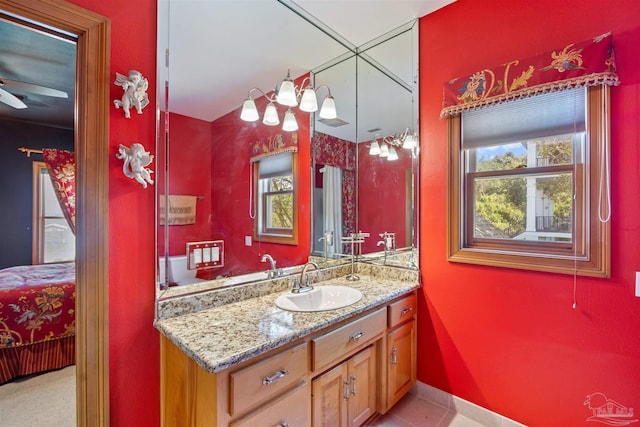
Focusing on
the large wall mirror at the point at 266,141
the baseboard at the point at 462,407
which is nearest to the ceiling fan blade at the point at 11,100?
the large wall mirror at the point at 266,141

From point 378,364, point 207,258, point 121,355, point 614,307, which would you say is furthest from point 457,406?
point 121,355

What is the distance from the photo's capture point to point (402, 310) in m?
1.93

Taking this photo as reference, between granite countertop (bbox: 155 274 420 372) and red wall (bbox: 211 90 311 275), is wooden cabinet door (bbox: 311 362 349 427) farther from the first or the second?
red wall (bbox: 211 90 311 275)

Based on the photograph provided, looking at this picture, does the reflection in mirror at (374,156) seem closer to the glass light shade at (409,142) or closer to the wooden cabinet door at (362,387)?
the glass light shade at (409,142)

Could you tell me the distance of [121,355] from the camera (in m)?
1.26

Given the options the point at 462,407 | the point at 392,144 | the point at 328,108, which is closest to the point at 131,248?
the point at 328,108

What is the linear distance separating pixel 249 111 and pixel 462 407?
241cm

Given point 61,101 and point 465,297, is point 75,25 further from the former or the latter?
point 465,297

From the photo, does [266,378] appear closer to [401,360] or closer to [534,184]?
[401,360]

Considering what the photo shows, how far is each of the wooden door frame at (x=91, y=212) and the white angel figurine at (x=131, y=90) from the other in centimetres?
5

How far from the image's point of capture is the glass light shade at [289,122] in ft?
6.79

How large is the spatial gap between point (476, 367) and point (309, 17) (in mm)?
2650

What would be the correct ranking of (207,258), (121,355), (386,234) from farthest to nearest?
(386,234)
(207,258)
(121,355)

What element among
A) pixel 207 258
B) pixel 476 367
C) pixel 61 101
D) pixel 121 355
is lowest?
pixel 476 367
